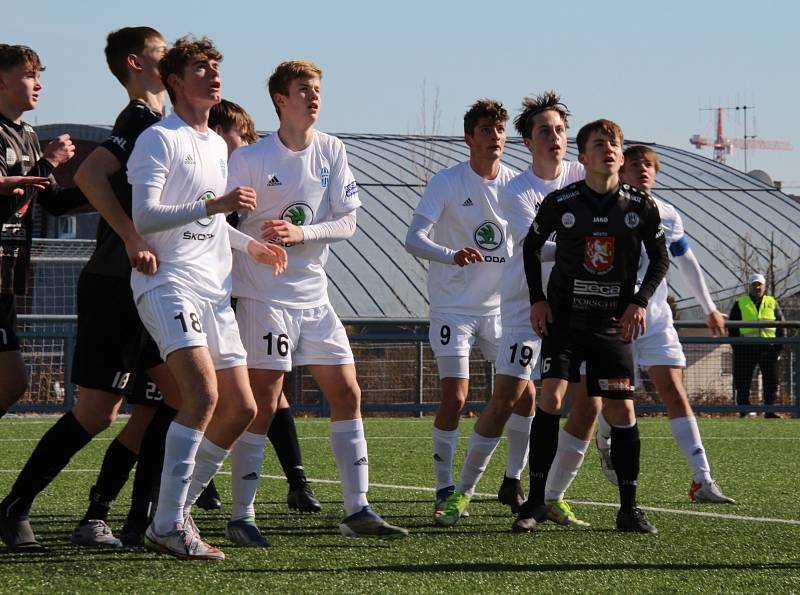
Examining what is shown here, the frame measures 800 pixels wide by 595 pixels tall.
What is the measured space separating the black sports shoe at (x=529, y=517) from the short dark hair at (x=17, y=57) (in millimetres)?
3037

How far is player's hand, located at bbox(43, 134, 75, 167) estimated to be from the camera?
653 centimetres

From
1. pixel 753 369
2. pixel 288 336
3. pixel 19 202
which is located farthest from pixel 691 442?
pixel 753 369

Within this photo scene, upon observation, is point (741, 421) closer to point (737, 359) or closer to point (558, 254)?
point (737, 359)

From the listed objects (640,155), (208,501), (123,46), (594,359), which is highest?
(123,46)

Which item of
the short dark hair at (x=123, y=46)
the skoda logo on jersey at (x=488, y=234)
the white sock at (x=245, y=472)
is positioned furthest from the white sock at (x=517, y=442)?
the short dark hair at (x=123, y=46)

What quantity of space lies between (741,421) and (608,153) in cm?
1138

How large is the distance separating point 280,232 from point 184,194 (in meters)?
0.51

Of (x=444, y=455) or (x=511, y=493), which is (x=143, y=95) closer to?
(x=444, y=455)

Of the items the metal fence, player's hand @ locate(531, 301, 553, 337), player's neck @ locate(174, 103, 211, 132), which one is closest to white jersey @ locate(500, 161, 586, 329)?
player's hand @ locate(531, 301, 553, 337)

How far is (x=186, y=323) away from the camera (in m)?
5.61

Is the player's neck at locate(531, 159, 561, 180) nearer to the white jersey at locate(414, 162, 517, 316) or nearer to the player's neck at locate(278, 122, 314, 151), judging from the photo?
the white jersey at locate(414, 162, 517, 316)

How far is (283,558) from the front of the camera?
19.3 feet

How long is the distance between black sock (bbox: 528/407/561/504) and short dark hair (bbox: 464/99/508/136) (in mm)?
1746

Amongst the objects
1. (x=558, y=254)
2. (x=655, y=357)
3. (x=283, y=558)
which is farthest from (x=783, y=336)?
(x=283, y=558)
